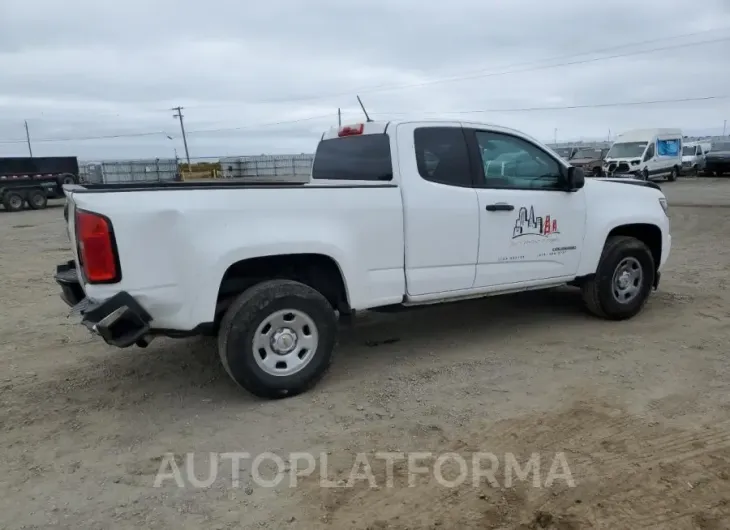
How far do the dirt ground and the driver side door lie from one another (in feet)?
2.29

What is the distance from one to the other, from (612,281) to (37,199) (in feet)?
83.6

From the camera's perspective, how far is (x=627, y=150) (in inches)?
1154

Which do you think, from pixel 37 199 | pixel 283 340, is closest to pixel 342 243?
pixel 283 340

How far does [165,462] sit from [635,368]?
3479 millimetres

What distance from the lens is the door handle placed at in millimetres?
5012

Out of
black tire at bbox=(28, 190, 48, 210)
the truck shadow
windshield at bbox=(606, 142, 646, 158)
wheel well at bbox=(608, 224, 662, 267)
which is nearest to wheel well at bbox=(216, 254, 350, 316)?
the truck shadow

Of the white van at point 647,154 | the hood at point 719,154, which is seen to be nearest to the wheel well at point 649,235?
the white van at point 647,154

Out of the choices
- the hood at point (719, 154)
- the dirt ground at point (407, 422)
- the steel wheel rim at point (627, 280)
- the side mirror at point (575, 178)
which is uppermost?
the side mirror at point (575, 178)

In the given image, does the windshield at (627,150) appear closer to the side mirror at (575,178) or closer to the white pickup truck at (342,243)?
the white pickup truck at (342,243)

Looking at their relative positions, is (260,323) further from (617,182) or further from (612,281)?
(617,182)

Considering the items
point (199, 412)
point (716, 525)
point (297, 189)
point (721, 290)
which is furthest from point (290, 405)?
point (721, 290)

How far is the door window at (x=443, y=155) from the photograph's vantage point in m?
4.86

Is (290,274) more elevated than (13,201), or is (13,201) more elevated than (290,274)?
(290,274)

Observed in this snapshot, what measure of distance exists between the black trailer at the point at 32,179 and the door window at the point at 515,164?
23.1 meters
